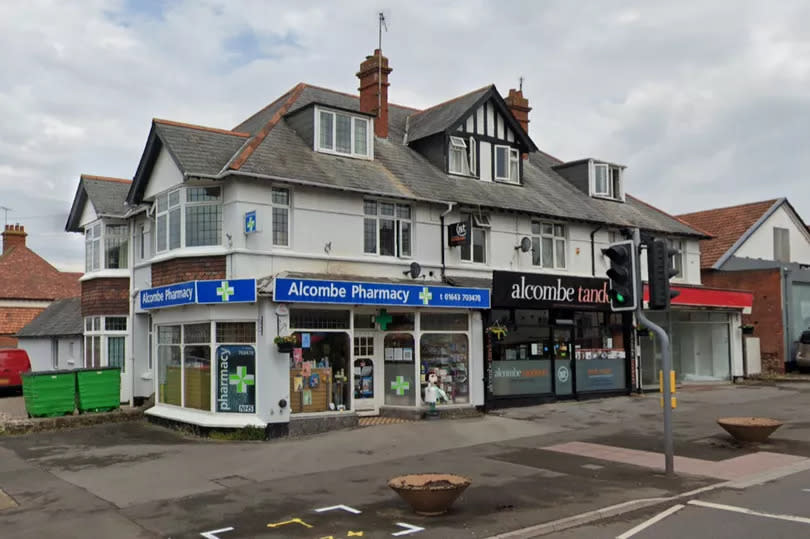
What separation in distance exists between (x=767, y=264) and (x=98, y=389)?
25.3 metres

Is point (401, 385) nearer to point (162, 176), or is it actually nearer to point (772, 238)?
point (162, 176)

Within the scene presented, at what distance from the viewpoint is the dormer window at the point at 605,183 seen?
24.6 meters

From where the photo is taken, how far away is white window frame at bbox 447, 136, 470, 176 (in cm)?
2092

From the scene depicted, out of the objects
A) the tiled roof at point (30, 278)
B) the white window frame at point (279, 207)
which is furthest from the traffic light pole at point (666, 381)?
the tiled roof at point (30, 278)

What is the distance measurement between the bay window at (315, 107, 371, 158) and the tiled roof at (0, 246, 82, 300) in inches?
1067

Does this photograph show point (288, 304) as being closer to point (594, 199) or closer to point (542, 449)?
point (542, 449)

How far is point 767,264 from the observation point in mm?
29531

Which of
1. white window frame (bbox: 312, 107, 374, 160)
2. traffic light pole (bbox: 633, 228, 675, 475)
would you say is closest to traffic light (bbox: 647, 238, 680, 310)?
traffic light pole (bbox: 633, 228, 675, 475)

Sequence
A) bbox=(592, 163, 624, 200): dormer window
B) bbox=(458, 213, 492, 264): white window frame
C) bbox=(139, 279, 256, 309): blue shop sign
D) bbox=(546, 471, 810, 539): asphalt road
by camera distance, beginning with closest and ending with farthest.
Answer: bbox=(546, 471, 810, 539): asphalt road → bbox=(139, 279, 256, 309): blue shop sign → bbox=(458, 213, 492, 264): white window frame → bbox=(592, 163, 624, 200): dormer window

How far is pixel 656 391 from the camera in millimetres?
23094

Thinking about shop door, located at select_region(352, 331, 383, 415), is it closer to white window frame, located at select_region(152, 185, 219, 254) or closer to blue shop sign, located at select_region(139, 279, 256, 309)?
blue shop sign, located at select_region(139, 279, 256, 309)

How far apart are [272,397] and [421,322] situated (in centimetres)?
443

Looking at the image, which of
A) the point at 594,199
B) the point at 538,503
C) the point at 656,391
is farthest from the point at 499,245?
the point at 538,503

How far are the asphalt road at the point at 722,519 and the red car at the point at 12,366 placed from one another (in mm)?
22327
